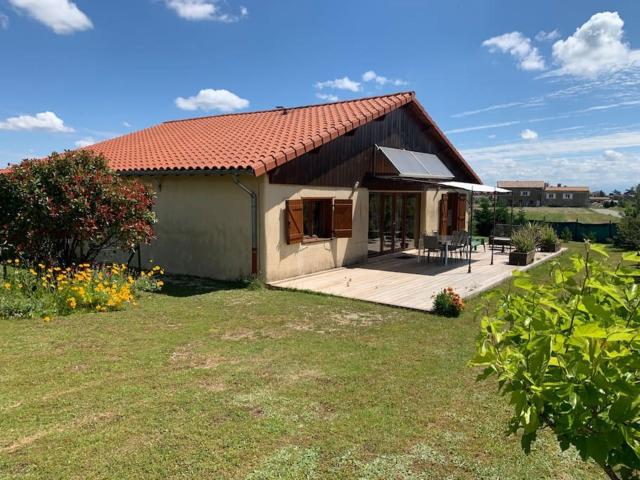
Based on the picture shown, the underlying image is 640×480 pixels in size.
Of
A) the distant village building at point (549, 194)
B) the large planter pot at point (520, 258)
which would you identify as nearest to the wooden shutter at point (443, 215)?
the large planter pot at point (520, 258)

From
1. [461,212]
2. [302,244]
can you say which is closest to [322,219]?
[302,244]

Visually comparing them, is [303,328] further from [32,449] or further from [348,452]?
[32,449]

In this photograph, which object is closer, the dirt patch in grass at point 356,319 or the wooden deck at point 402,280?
the dirt patch in grass at point 356,319

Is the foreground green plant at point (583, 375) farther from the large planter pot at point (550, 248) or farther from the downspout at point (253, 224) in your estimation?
the large planter pot at point (550, 248)

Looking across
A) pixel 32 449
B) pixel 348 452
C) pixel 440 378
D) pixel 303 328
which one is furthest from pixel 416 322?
pixel 32 449

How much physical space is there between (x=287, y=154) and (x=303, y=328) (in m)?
4.85

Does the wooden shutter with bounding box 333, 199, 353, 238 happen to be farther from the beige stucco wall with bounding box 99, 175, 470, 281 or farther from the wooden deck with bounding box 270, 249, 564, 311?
the wooden deck with bounding box 270, 249, 564, 311

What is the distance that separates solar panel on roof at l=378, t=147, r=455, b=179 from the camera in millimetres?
14367

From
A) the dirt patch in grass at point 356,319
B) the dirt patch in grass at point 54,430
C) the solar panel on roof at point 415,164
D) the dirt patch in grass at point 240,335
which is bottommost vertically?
the dirt patch in grass at point 54,430

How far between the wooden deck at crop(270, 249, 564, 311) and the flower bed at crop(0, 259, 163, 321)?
360 centimetres

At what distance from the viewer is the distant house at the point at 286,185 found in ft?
35.9

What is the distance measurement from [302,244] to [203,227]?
104 inches

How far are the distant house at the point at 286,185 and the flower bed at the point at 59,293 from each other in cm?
315

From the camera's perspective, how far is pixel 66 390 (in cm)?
466
